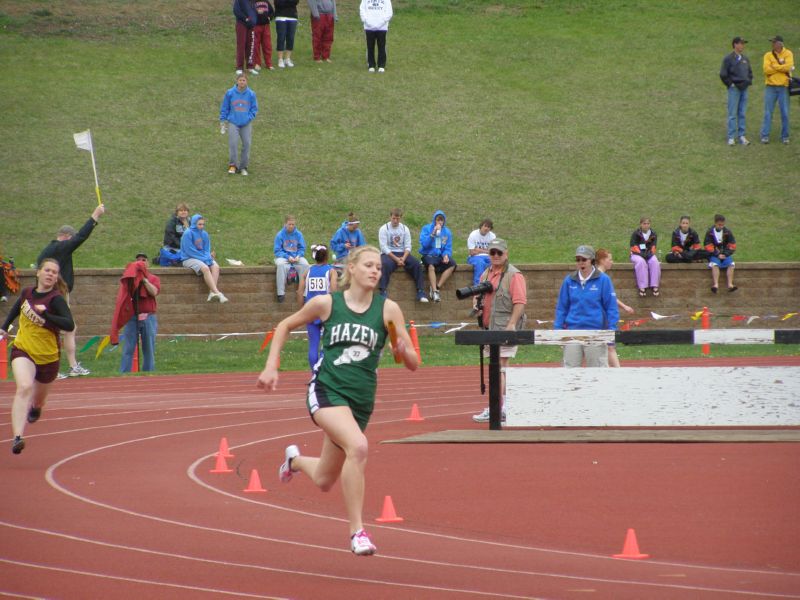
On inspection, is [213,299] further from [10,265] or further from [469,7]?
[469,7]

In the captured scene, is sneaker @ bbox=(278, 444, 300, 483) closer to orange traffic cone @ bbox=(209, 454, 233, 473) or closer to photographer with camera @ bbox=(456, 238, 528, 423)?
orange traffic cone @ bbox=(209, 454, 233, 473)

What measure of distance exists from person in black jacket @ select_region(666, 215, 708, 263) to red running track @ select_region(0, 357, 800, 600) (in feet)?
38.4

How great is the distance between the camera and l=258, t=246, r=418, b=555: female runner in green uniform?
273 inches

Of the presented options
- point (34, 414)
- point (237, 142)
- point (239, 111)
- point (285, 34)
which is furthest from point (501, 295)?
point (285, 34)

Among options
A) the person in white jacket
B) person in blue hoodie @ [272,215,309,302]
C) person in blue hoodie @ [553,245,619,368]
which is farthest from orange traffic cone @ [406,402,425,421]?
the person in white jacket

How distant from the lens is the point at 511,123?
33.3m

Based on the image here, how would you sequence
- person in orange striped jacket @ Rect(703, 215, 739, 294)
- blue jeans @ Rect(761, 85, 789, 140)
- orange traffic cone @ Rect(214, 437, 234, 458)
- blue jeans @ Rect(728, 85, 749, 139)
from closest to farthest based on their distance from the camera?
orange traffic cone @ Rect(214, 437, 234, 458) → person in orange striped jacket @ Rect(703, 215, 739, 294) → blue jeans @ Rect(761, 85, 789, 140) → blue jeans @ Rect(728, 85, 749, 139)

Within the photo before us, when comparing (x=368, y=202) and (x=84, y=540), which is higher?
(x=368, y=202)

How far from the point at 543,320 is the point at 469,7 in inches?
850

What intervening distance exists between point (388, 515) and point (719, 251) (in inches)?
664

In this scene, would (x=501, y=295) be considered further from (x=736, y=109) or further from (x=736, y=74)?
(x=736, y=109)

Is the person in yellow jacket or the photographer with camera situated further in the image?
the person in yellow jacket

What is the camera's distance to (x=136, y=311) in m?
19.1

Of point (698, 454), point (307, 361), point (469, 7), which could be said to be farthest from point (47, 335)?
point (469, 7)
